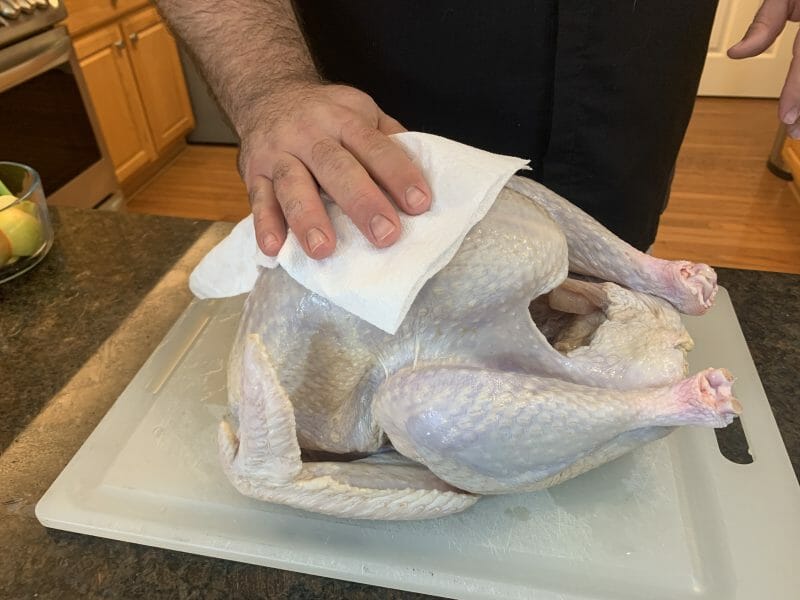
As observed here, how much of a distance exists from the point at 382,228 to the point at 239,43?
1.56ft

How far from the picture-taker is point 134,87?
105 inches

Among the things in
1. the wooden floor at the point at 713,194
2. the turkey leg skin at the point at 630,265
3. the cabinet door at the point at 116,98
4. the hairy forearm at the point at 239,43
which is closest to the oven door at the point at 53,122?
the cabinet door at the point at 116,98

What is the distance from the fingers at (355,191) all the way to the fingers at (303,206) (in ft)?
0.06

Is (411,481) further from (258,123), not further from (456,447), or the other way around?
(258,123)

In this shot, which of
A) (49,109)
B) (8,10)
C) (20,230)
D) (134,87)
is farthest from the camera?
(134,87)

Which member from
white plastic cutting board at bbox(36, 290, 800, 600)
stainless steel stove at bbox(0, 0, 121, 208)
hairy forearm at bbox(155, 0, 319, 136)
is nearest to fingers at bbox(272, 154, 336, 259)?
hairy forearm at bbox(155, 0, 319, 136)

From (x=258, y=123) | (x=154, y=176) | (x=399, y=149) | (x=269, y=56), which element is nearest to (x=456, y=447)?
(x=399, y=149)

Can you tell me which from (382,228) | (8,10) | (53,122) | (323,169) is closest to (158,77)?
(53,122)

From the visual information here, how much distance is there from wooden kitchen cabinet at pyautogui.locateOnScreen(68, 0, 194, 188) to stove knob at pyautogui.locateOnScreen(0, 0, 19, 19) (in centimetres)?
53

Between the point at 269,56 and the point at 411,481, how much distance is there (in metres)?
0.61

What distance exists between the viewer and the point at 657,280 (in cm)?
81

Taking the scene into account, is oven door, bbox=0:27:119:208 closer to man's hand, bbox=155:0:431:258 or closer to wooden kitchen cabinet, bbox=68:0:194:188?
wooden kitchen cabinet, bbox=68:0:194:188

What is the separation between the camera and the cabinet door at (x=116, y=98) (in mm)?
2373

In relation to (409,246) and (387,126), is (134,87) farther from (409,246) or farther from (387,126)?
(409,246)
